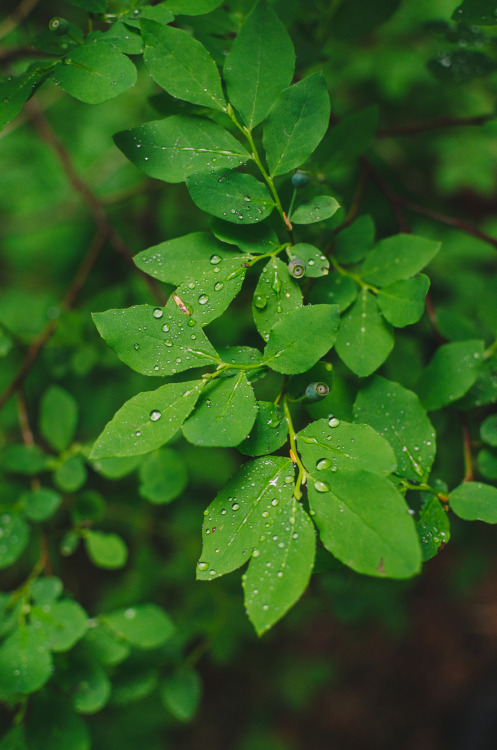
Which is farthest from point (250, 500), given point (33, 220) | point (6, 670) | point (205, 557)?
point (33, 220)

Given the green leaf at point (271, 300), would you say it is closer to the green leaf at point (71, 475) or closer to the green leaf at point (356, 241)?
the green leaf at point (356, 241)

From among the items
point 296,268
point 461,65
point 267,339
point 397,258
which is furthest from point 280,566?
point 461,65

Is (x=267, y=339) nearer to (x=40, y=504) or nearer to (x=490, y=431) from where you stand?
(x=490, y=431)

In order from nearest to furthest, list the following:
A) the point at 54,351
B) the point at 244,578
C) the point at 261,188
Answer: the point at 244,578 → the point at 261,188 → the point at 54,351

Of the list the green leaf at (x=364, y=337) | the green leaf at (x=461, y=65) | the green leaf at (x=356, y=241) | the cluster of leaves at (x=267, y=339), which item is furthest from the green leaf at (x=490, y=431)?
the green leaf at (x=461, y=65)

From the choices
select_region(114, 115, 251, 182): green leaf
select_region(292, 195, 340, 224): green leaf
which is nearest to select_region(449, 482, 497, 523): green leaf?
select_region(292, 195, 340, 224): green leaf

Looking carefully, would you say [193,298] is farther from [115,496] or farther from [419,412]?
[115,496]

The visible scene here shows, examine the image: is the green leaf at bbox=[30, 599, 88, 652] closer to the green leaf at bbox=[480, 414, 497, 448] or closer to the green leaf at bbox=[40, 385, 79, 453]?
the green leaf at bbox=[40, 385, 79, 453]
